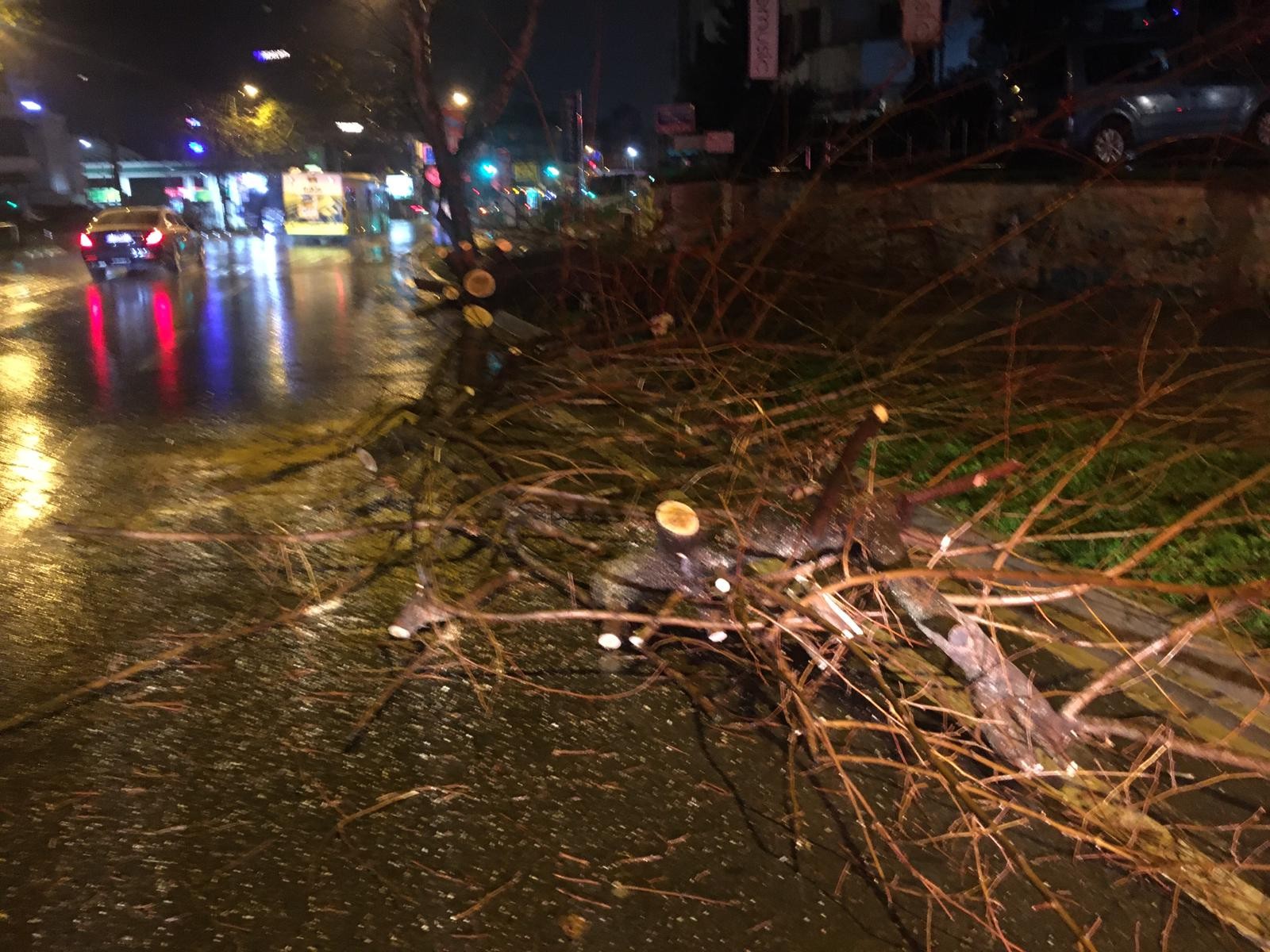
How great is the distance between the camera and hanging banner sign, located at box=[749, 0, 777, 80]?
18688mm

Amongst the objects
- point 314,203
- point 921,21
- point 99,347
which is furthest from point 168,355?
point 314,203

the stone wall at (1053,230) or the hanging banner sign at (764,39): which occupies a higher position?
the hanging banner sign at (764,39)

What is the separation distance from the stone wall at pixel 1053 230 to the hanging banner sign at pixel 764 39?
6.56 meters

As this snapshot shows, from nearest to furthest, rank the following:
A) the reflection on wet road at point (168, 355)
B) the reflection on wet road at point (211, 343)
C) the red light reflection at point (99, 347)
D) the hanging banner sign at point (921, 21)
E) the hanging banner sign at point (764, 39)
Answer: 1. the reflection on wet road at point (168, 355)
2. the red light reflection at point (99, 347)
3. the reflection on wet road at point (211, 343)
4. the hanging banner sign at point (921, 21)
5. the hanging banner sign at point (764, 39)

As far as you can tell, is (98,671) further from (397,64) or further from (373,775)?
(397,64)

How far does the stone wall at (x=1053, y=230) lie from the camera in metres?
9.34

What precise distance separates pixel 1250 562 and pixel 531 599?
352cm

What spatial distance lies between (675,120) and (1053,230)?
14568 mm

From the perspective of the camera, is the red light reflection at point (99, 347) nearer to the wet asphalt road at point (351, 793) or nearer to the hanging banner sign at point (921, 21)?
the wet asphalt road at point (351, 793)

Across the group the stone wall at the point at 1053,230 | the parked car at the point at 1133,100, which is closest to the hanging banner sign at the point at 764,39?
the parked car at the point at 1133,100

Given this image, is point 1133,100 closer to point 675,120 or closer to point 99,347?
point 675,120

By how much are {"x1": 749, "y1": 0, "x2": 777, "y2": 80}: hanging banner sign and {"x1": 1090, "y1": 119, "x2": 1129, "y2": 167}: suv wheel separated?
7.60 m

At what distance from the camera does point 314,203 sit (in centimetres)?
3678

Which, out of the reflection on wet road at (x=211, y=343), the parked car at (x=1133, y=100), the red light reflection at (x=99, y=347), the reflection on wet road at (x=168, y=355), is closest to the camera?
the reflection on wet road at (x=168, y=355)
